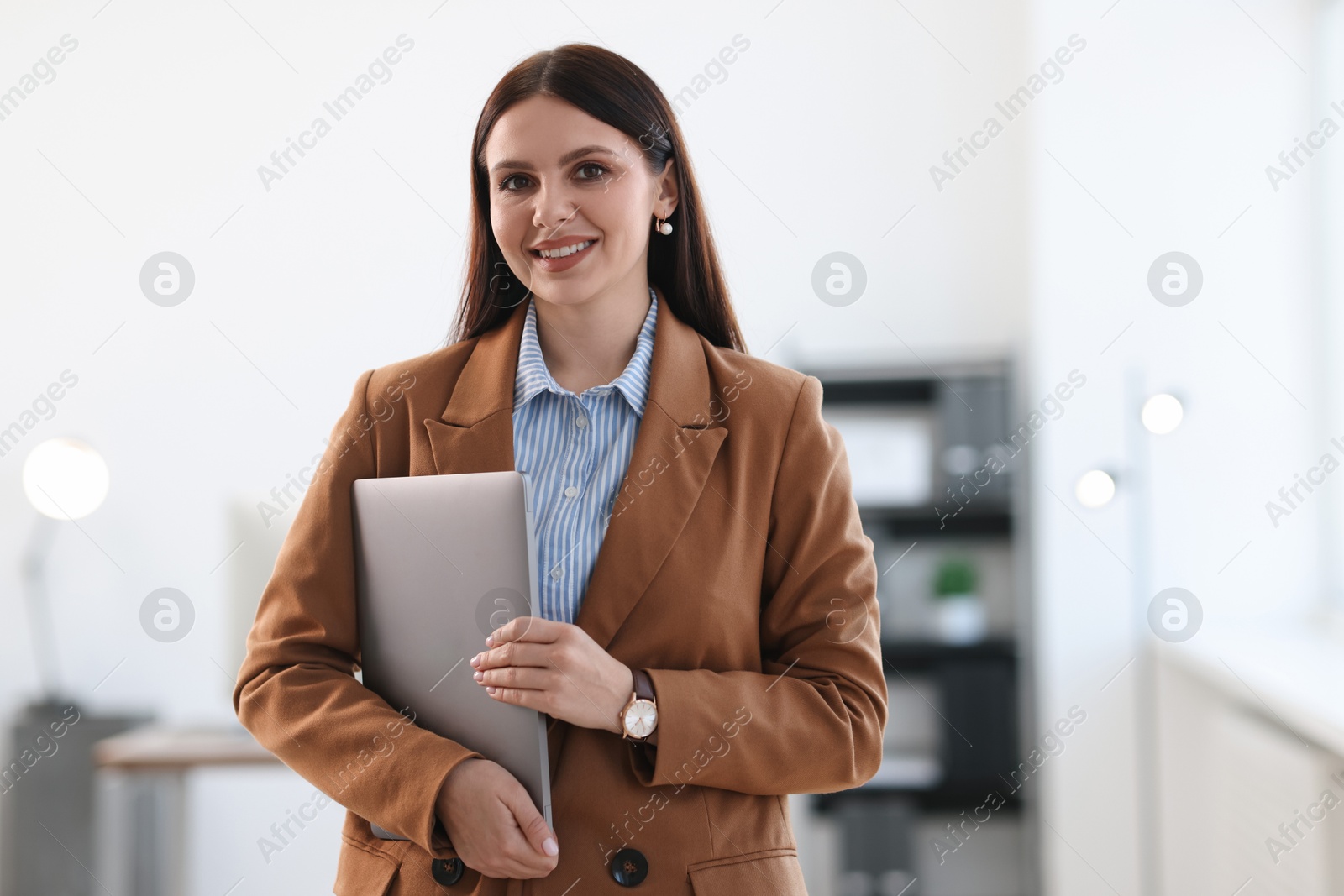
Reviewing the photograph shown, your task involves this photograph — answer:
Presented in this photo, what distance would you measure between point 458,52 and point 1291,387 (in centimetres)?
286

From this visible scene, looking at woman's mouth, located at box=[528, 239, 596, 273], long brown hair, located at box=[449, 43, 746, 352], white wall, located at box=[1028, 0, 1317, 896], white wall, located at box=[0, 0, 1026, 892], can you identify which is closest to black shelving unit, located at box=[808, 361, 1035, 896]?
white wall, located at box=[1028, 0, 1317, 896]

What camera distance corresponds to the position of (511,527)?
1034 millimetres

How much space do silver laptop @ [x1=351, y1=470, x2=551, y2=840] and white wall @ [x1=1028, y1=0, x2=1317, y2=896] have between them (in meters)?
2.55

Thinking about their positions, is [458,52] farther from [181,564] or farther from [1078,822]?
[1078,822]

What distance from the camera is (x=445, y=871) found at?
1072 millimetres

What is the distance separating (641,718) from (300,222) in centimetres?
286

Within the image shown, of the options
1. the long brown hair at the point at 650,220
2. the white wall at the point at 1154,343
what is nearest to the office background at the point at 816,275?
the white wall at the point at 1154,343

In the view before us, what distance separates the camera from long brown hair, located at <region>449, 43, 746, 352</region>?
1.19 meters

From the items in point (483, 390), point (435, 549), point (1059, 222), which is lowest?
point (435, 549)

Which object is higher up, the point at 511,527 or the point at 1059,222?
the point at 1059,222

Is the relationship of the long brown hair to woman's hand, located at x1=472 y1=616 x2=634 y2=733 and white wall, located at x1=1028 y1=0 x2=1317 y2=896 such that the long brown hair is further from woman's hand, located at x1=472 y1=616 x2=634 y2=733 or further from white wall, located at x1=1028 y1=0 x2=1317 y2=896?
white wall, located at x1=1028 y1=0 x2=1317 y2=896

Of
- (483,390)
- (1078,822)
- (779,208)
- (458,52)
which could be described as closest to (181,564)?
(458,52)

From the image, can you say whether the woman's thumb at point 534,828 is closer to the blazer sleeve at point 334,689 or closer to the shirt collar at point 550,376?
the blazer sleeve at point 334,689

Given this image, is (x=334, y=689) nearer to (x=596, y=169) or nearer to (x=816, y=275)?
(x=596, y=169)
